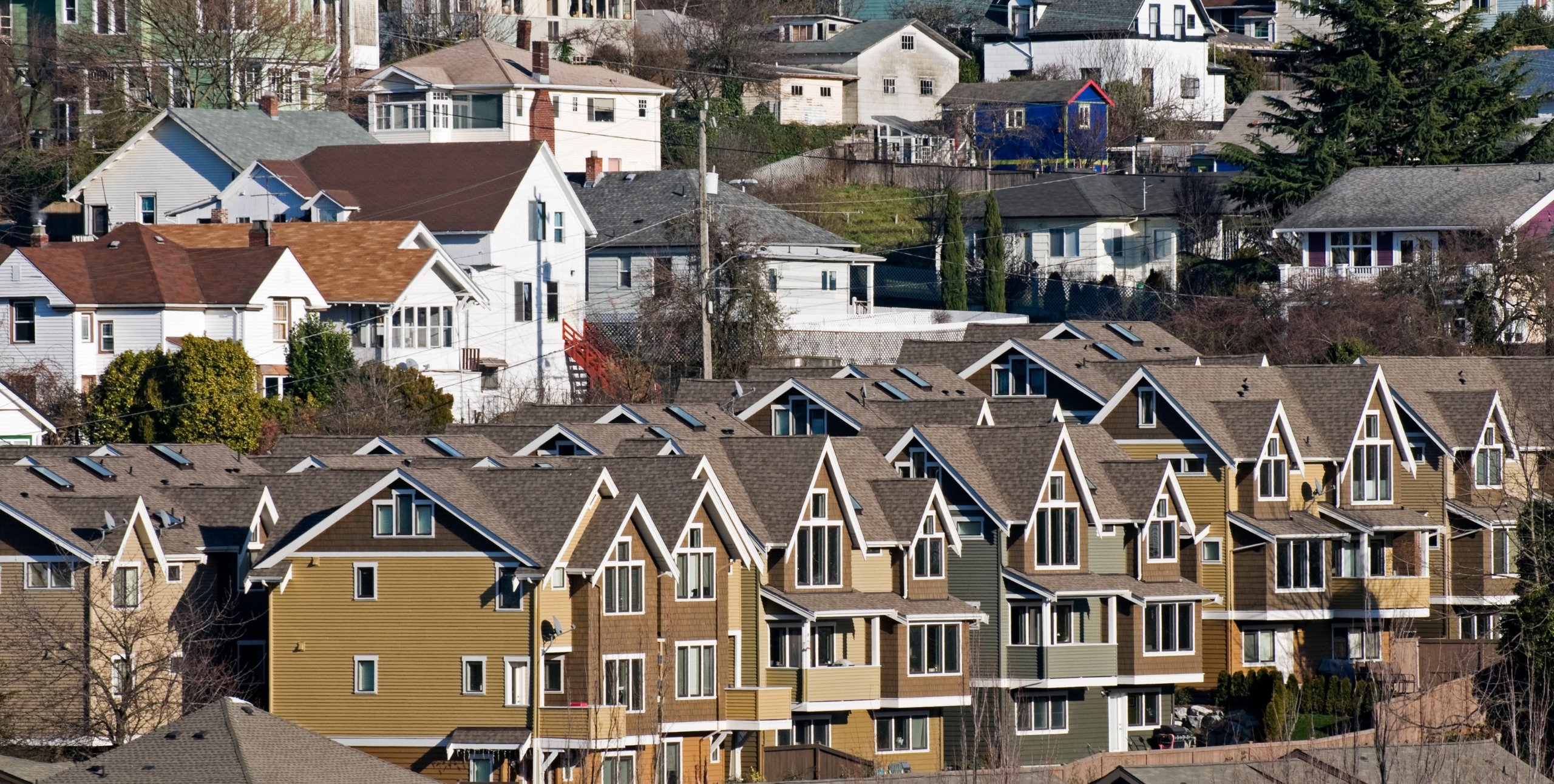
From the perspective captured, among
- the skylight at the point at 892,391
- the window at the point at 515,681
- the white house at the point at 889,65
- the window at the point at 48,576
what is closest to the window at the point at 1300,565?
the skylight at the point at 892,391

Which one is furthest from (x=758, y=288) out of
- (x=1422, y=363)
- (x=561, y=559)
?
(x=561, y=559)

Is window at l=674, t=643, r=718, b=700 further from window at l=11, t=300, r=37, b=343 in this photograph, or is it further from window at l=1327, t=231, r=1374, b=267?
window at l=1327, t=231, r=1374, b=267

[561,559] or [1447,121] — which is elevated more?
[1447,121]

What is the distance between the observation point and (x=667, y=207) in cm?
9369

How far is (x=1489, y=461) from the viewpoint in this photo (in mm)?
72625

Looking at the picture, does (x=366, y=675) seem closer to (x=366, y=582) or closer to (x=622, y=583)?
(x=366, y=582)

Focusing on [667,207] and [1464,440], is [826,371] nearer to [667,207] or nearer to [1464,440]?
[1464,440]

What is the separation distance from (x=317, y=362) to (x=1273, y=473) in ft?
81.5

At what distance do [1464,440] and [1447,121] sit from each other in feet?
93.3

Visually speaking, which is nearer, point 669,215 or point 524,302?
point 524,302

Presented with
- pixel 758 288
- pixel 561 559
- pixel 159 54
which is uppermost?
pixel 159 54

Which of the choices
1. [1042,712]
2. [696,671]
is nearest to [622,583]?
[696,671]

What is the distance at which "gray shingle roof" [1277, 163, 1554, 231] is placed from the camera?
88.8m

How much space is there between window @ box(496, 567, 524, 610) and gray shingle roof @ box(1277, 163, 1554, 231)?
45276 millimetres
